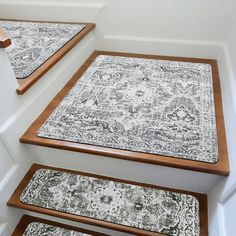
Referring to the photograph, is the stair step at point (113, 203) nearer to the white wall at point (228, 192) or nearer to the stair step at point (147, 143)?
the white wall at point (228, 192)

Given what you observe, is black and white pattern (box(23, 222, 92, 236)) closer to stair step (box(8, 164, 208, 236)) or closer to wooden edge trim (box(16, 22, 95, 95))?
stair step (box(8, 164, 208, 236))

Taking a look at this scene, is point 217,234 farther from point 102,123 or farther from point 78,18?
point 78,18

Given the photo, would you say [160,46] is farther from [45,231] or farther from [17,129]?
[45,231]

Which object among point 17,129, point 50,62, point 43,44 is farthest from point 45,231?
point 43,44

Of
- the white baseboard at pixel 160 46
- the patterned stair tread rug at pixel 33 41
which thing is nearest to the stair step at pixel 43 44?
the patterned stair tread rug at pixel 33 41

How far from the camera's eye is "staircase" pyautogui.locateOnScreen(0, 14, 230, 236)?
0.98 m

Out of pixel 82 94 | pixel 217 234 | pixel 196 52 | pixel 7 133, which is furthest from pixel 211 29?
pixel 7 133

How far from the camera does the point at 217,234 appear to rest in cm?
86

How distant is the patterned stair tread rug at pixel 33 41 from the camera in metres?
1.34

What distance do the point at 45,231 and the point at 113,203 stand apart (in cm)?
39

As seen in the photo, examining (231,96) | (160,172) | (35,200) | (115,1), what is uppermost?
(115,1)

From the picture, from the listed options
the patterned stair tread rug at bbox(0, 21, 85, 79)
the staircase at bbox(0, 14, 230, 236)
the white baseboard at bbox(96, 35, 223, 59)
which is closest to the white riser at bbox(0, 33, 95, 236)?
the staircase at bbox(0, 14, 230, 236)

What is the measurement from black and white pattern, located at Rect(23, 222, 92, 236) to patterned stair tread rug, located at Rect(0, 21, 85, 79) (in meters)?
0.80

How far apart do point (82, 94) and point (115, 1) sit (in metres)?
0.80
